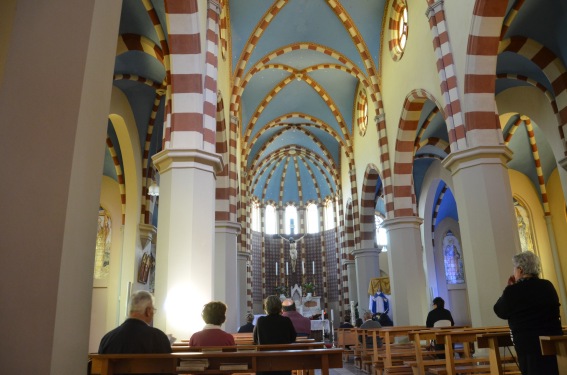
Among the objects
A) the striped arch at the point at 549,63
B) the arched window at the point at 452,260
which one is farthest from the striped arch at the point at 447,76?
the arched window at the point at 452,260

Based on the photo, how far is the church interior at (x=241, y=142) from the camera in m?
2.59

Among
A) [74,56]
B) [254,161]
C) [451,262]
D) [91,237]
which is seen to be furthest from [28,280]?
[451,262]

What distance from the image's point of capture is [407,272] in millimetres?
12367

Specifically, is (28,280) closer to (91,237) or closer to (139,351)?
(91,237)

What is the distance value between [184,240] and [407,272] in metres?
7.17

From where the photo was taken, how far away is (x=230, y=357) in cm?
313

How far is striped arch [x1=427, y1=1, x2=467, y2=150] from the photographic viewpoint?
8500mm

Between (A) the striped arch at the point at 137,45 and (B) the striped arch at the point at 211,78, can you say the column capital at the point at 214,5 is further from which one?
(A) the striped arch at the point at 137,45

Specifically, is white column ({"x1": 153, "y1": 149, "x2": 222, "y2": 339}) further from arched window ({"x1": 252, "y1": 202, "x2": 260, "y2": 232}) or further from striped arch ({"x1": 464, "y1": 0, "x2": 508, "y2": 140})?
arched window ({"x1": 252, "y1": 202, "x2": 260, "y2": 232})

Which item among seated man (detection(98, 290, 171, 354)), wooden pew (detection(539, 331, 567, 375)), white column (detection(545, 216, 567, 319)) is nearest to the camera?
wooden pew (detection(539, 331, 567, 375))

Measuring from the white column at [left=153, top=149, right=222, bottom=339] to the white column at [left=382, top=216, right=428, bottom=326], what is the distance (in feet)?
21.8

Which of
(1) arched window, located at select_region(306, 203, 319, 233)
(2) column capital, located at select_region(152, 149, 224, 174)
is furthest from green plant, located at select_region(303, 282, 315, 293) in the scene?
(2) column capital, located at select_region(152, 149, 224, 174)

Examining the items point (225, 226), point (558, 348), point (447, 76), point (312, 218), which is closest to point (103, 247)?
point (225, 226)

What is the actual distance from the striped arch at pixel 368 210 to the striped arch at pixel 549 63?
704 cm
